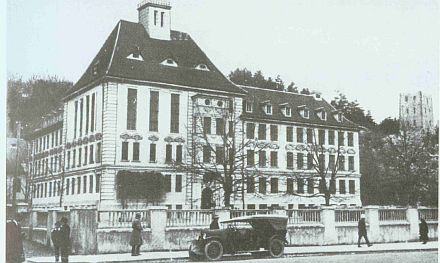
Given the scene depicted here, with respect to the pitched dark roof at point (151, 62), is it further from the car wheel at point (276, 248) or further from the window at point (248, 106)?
the car wheel at point (276, 248)

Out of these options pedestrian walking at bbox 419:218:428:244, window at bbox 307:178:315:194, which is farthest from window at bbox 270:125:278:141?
pedestrian walking at bbox 419:218:428:244

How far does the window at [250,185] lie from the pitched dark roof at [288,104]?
0.64 meters

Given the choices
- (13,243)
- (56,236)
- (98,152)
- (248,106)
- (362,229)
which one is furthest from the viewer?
(362,229)

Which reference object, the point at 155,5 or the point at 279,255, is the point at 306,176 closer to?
the point at 279,255

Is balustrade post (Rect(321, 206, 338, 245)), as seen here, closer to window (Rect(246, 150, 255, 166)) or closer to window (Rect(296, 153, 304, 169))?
window (Rect(296, 153, 304, 169))

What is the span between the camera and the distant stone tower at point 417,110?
6.92 m

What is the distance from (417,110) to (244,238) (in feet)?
7.96

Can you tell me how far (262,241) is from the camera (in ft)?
21.2

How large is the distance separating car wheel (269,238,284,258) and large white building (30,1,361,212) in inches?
15.5

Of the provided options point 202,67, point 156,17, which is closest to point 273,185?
point 202,67

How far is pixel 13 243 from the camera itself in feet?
18.3

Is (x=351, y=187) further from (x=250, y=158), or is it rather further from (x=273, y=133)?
(x=250, y=158)

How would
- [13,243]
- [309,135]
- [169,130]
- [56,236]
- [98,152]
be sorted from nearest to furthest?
[13,243] → [56,236] → [98,152] → [169,130] → [309,135]

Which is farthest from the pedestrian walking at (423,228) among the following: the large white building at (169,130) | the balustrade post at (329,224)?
the balustrade post at (329,224)
